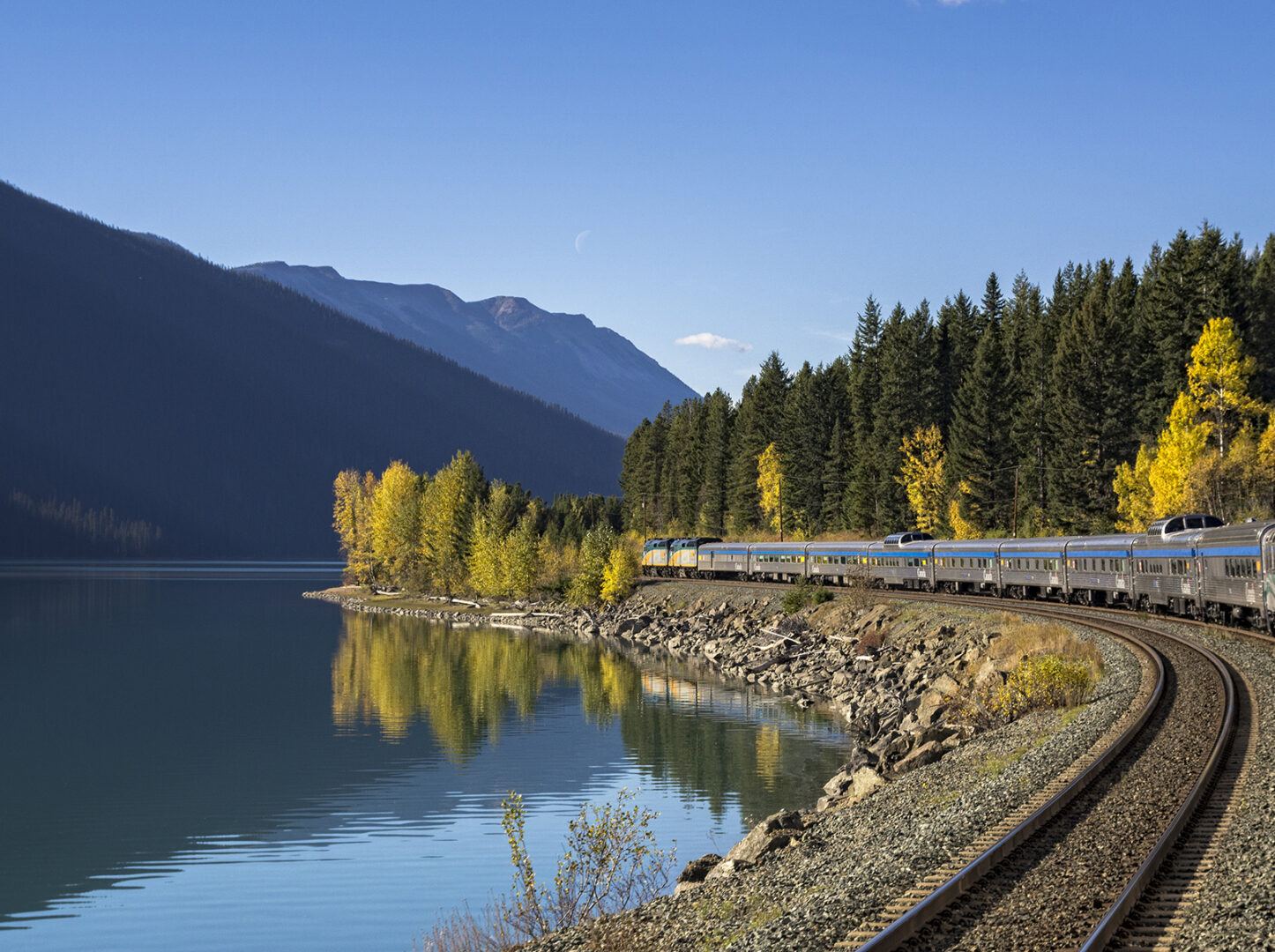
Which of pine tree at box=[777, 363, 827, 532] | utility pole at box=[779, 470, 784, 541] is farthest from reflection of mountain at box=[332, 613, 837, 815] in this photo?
pine tree at box=[777, 363, 827, 532]

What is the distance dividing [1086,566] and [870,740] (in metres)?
21.3

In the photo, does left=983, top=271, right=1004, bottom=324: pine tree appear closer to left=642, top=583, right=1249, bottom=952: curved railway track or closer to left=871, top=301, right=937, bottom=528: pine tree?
left=871, top=301, right=937, bottom=528: pine tree

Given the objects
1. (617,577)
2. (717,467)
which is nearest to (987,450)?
(617,577)

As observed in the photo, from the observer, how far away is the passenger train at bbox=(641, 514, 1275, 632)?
1563 inches

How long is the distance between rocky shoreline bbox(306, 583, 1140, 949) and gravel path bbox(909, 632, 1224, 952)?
1.05 meters

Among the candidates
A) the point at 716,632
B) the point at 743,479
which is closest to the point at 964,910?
the point at 716,632

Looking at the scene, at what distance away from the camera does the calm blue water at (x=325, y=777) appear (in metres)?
26.2

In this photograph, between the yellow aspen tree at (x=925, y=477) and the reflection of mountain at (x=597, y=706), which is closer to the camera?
the reflection of mountain at (x=597, y=706)

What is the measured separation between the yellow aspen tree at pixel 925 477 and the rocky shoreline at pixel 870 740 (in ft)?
61.8

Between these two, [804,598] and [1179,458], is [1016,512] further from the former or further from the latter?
Answer: [1179,458]

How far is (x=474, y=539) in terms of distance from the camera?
12569cm

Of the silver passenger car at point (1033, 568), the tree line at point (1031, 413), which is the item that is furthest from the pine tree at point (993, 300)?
the silver passenger car at point (1033, 568)

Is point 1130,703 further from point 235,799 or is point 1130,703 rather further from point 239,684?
point 239,684

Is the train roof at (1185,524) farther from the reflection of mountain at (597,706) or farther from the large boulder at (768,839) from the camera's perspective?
the large boulder at (768,839)
